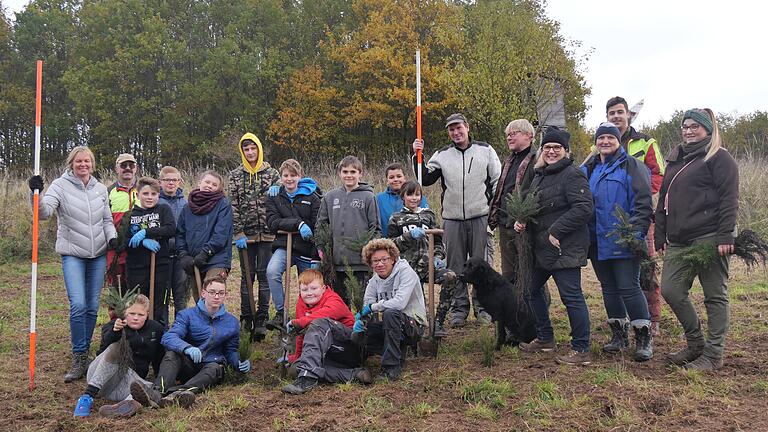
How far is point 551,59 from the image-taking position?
1784 cm

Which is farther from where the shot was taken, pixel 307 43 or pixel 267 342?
pixel 307 43

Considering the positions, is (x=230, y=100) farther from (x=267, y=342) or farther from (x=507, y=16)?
(x=267, y=342)

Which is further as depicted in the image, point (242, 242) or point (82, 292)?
point (242, 242)

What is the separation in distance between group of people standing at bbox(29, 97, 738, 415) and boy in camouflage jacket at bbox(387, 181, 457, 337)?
15 millimetres

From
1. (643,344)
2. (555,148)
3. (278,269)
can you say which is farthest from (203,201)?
(643,344)

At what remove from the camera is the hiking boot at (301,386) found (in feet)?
15.0

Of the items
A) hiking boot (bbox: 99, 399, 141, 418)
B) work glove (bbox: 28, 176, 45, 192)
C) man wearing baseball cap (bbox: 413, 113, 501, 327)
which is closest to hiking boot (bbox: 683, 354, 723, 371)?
man wearing baseball cap (bbox: 413, 113, 501, 327)

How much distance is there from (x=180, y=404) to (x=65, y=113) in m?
30.7

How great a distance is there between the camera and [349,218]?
5.86 m

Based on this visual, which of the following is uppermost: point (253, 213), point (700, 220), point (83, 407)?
point (253, 213)

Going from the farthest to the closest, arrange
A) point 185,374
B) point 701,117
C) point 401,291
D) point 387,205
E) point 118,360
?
point 387,205
point 401,291
point 185,374
point 701,117
point 118,360

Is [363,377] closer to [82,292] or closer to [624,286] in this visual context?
[624,286]

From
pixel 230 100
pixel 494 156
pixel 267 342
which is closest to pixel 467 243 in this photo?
pixel 494 156

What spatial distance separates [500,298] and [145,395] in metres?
2.95
